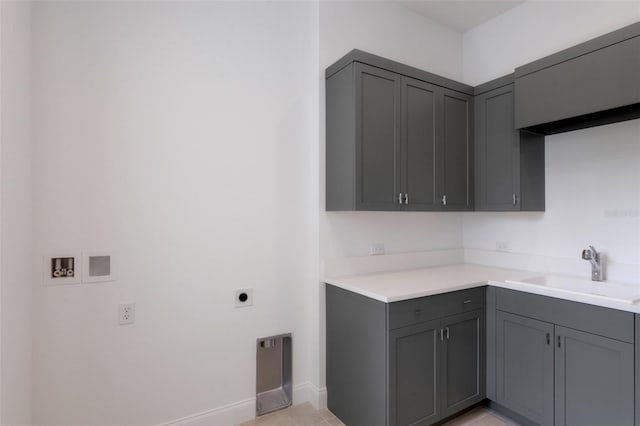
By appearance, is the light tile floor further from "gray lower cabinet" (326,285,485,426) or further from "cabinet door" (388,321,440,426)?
"cabinet door" (388,321,440,426)

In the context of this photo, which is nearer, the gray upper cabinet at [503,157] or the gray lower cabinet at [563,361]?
the gray lower cabinet at [563,361]

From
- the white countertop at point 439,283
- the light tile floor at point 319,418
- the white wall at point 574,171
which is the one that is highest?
the white wall at point 574,171

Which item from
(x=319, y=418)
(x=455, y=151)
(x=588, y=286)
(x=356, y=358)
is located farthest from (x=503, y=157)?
Result: (x=319, y=418)

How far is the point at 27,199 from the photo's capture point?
1.56 meters

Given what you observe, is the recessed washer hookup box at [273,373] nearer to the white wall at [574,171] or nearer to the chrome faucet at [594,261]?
the white wall at [574,171]

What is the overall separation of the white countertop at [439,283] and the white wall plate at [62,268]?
4.77ft

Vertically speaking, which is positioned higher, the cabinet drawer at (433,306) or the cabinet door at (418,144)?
the cabinet door at (418,144)

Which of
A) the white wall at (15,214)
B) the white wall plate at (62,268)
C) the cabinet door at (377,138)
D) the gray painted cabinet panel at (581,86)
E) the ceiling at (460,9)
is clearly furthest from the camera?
the ceiling at (460,9)

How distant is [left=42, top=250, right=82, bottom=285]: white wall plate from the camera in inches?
64.7

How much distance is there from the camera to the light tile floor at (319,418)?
2121mm

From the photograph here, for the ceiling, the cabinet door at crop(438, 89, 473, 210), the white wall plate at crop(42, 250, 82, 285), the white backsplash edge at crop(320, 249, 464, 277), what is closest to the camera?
the white wall plate at crop(42, 250, 82, 285)

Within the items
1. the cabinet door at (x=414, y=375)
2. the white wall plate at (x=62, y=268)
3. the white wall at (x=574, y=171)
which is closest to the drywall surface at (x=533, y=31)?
the white wall at (x=574, y=171)

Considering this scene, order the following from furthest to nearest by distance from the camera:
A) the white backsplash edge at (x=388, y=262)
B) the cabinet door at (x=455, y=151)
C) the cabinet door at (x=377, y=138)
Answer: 1. the cabinet door at (x=455, y=151)
2. the white backsplash edge at (x=388, y=262)
3. the cabinet door at (x=377, y=138)

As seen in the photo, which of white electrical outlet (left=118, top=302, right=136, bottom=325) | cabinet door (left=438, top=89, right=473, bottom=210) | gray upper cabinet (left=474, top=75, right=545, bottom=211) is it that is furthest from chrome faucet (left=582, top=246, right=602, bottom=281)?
white electrical outlet (left=118, top=302, right=136, bottom=325)
